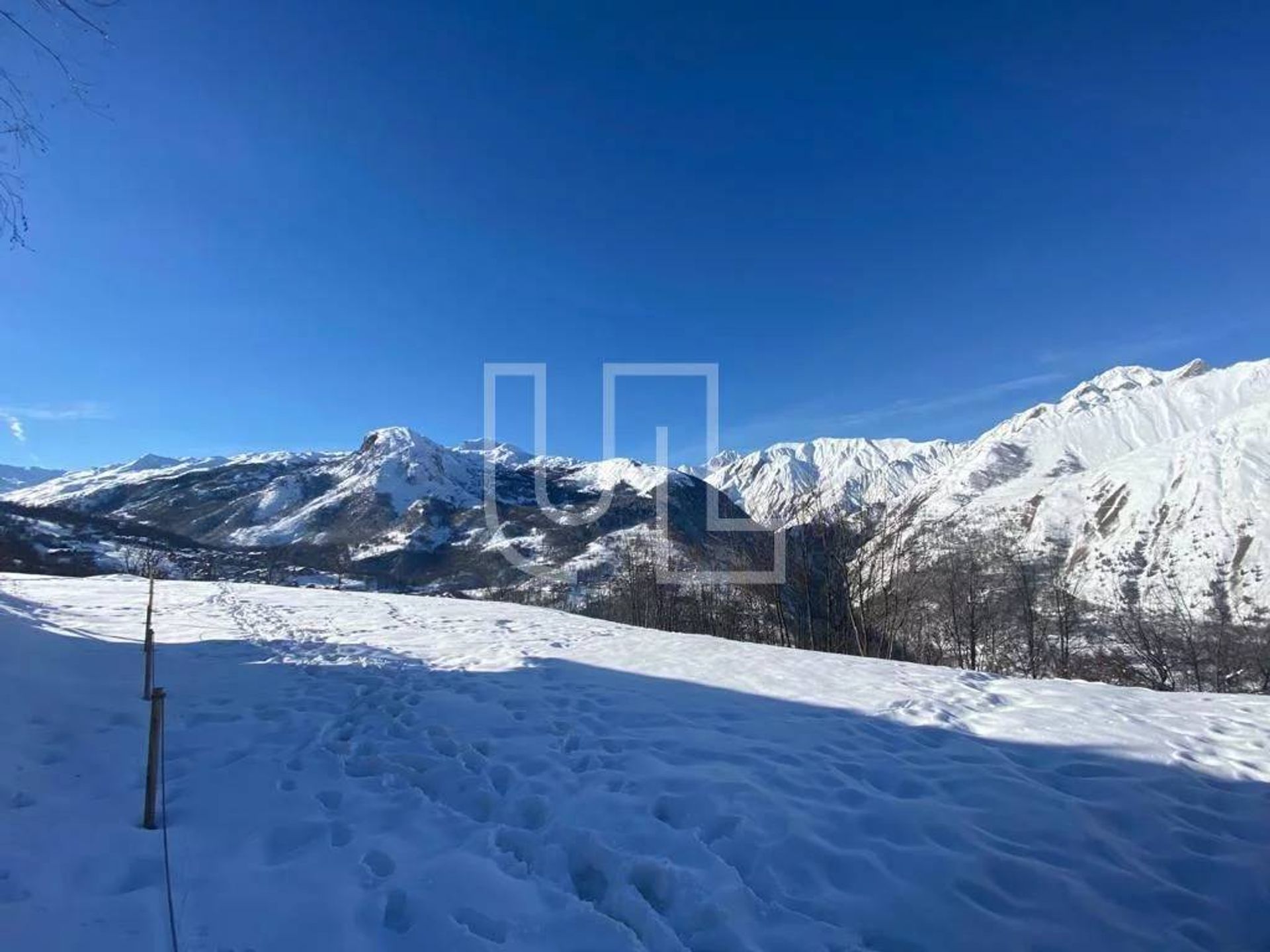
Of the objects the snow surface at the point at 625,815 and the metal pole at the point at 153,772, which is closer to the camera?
the snow surface at the point at 625,815

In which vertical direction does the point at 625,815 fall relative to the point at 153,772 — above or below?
below

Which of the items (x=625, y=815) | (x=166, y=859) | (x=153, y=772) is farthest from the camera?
(x=625, y=815)

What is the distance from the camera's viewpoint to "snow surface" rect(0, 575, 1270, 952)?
3.52 m

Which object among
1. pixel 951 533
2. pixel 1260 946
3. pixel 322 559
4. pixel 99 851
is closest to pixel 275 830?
pixel 99 851

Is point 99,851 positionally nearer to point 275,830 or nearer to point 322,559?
point 275,830

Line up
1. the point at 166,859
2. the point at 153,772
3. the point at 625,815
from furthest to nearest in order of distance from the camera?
the point at 625,815 → the point at 153,772 → the point at 166,859

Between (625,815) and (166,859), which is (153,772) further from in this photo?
(625,815)

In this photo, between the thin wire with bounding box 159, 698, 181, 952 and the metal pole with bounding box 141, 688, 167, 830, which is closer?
the thin wire with bounding box 159, 698, 181, 952

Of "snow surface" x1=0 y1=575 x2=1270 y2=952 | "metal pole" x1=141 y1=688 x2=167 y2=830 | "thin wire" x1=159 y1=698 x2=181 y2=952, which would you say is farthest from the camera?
"metal pole" x1=141 y1=688 x2=167 y2=830

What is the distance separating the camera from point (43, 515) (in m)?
150

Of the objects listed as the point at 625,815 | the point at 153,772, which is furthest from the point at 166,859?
the point at 625,815

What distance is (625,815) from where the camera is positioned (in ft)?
15.6

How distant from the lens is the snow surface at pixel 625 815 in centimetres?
352

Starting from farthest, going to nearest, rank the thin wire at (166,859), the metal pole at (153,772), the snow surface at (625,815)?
the metal pole at (153,772) < the snow surface at (625,815) < the thin wire at (166,859)
